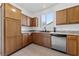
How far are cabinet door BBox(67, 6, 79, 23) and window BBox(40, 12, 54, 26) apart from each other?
1.37 meters

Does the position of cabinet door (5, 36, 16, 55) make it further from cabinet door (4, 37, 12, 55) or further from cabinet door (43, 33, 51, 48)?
cabinet door (43, 33, 51, 48)

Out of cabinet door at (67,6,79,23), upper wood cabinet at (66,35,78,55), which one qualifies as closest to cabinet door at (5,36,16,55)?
Answer: upper wood cabinet at (66,35,78,55)

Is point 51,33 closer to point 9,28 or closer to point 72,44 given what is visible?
point 72,44

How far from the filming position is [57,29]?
14.3 feet

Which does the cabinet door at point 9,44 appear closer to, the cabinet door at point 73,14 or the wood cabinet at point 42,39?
the wood cabinet at point 42,39

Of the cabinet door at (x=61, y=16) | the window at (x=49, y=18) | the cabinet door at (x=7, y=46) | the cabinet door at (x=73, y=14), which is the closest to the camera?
the cabinet door at (x=7, y=46)

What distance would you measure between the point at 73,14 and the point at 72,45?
4.07 ft

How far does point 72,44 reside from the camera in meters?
2.90

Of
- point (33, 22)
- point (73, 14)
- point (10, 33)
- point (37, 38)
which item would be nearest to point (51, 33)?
→ point (73, 14)

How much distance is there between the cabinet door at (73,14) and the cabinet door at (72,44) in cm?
76

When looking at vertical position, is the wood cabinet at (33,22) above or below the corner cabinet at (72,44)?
above

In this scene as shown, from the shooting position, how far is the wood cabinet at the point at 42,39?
4137 millimetres

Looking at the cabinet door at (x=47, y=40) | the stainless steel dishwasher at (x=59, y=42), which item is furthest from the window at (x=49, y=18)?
the stainless steel dishwasher at (x=59, y=42)

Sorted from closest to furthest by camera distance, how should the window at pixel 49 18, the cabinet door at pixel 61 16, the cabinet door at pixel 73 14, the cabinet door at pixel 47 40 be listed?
the cabinet door at pixel 73 14, the cabinet door at pixel 61 16, the cabinet door at pixel 47 40, the window at pixel 49 18
